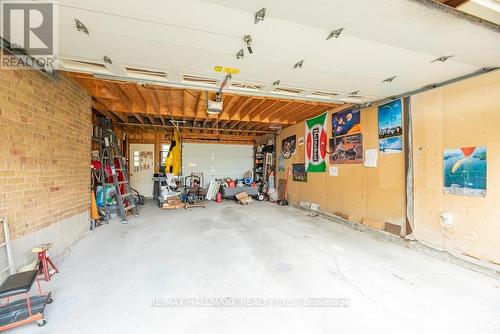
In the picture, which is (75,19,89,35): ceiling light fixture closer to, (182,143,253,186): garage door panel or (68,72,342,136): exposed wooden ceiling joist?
(68,72,342,136): exposed wooden ceiling joist

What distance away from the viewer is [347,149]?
4.97m

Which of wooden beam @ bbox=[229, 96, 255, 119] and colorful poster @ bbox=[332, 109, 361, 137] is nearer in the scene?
colorful poster @ bbox=[332, 109, 361, 137]

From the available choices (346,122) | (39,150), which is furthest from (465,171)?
(39,150)

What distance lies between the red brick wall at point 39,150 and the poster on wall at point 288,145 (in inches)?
220

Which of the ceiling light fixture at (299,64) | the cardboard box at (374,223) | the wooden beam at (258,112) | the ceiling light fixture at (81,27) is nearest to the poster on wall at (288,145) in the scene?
the wooden beam at (258,112)

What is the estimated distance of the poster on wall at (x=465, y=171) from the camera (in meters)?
2.76

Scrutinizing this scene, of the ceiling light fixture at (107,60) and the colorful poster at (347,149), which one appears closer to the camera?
the ceiling light fixture at (107,60)

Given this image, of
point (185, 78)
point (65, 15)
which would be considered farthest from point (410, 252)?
point (65, 15)

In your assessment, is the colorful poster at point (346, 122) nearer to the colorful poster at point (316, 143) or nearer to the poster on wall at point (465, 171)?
the colorful poster at point (316, 143)

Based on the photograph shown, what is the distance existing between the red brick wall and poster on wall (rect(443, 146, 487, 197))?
5.35m

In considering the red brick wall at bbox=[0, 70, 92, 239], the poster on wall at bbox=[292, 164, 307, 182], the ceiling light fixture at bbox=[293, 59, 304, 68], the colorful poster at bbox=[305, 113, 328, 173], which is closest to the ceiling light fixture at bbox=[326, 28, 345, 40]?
the ceiling light fixture at bbox=[293, 59, 304, 68]

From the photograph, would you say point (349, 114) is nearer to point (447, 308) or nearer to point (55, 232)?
point (447, 308)

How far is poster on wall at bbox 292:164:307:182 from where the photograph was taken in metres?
6.69

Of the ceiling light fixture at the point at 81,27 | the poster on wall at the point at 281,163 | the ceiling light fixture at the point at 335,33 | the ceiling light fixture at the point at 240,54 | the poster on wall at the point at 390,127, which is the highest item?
the ceiling light fixture at the point at 240,54
